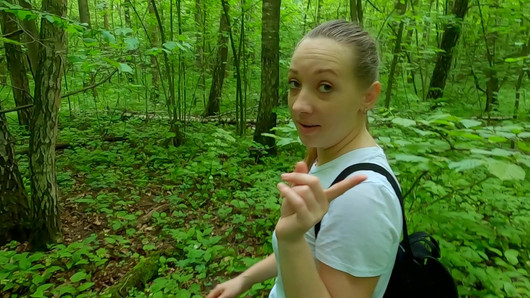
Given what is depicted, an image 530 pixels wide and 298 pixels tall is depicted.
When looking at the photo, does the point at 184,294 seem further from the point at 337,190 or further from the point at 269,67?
the point at 269,67

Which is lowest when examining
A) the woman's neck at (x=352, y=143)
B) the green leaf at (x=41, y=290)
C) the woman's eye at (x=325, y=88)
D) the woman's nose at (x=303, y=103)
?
the green leaf at (x=41, y=290)

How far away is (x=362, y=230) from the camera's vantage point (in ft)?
2.94

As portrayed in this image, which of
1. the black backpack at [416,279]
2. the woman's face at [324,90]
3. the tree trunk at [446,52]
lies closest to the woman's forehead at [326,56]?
the woman's face at [324,90]

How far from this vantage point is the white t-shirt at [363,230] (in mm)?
901

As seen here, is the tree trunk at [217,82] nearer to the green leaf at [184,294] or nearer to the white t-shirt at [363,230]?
the green leaf at [184,294]

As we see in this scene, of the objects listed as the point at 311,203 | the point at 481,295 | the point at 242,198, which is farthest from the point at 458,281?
the point at 242,198

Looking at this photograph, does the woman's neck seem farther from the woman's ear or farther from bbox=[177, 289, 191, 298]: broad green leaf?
bbox=[177, 289, 191, 298]: broad green leaf

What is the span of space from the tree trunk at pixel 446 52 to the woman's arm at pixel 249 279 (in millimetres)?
7045

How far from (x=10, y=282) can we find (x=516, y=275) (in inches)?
172

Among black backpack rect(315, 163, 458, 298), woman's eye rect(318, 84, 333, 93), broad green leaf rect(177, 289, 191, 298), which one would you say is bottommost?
broad green leaf rect(177, 289, 191, 298)

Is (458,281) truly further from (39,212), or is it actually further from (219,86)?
(219,86)

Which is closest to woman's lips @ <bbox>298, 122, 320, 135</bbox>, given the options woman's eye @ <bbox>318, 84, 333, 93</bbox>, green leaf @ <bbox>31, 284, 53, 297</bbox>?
woman's eye @ <bbox>318, 84, 333, 93</bbox>

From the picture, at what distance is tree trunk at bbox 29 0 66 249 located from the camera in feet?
11.0

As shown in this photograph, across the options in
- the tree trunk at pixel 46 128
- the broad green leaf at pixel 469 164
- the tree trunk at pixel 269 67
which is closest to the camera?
the broad green leaf at pixel 469 164
